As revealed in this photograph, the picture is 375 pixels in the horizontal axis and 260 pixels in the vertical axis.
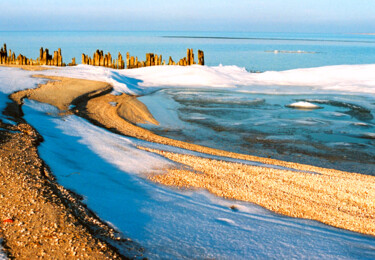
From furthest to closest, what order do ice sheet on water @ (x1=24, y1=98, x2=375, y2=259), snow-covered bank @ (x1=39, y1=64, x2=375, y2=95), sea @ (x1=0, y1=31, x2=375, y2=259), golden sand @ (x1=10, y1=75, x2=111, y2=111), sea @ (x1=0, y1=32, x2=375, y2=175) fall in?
1. snow-covered bank @ (x1=39, y1=64, x2=375, y2=95)
2. golden sand @ (x1=10, y1=75, x2=111, y2=111)
3. sea @ (x1=0, y1=32, x2=375, y2=175)
4. sea @ (x1=0, y1=31, x2=375, y2=259)
5. ice sheet on water @ (x1=24, y1=98, x2=375, y2=259)

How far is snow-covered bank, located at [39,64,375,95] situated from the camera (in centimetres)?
1755

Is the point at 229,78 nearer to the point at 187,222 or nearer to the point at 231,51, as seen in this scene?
the point at 187,222

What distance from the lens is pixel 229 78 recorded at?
20.7 meters

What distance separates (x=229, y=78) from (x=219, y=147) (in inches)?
465

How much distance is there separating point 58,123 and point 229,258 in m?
6.90

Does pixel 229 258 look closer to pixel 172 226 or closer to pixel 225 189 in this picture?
pixel 172 226

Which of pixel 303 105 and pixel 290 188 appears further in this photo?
pixel 303 105

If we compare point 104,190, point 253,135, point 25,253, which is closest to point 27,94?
point 253,135

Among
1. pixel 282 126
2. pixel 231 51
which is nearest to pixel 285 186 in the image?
pixel 282 126

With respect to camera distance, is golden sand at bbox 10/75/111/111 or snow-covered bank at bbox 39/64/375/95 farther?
snow-covered bank at bbox 39/64/375/95

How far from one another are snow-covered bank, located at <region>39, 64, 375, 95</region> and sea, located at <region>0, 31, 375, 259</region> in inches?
19.0

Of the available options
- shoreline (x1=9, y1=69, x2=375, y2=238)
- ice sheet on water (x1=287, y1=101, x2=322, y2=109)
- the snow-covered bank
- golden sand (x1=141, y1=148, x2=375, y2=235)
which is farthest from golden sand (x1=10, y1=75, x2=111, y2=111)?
ice sheet on water (x1=287, y1=101, x2=322, y2=109)

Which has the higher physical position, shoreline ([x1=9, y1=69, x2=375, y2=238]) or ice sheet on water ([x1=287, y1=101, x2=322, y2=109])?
ice sheet on water ([x1=287, y1=101, x2=322, y2=109])

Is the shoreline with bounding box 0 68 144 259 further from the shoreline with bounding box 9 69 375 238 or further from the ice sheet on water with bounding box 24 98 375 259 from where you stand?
the shoreline with bounding box 9 69 375 238
